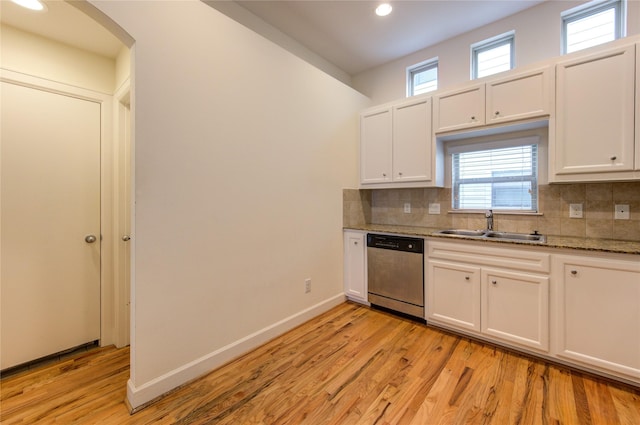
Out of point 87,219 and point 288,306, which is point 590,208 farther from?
point 87,219

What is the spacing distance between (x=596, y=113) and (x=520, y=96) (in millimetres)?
531

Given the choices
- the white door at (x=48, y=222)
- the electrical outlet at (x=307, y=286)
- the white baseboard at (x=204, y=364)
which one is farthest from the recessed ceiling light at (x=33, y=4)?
the electrical outlet at (x=307, y=286)

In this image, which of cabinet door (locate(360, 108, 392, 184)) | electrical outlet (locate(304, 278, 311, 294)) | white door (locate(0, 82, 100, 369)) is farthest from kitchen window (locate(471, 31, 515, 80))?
white door (locate(0, 82, 100, 369))

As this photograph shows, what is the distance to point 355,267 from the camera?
3.23 meters

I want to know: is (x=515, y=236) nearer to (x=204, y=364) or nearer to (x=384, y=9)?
(x=384, y=9)

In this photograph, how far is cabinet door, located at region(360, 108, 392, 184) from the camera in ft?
10.4

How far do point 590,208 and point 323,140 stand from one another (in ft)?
8.34

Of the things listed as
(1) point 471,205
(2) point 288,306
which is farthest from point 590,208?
(2) point 288,306

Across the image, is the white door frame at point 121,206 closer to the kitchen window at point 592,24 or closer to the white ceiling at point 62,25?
the white ceiling at point 62,25

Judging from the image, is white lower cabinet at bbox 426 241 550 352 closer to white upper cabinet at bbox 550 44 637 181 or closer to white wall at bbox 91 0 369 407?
white upper cabinet at bbox 550 44 637 181

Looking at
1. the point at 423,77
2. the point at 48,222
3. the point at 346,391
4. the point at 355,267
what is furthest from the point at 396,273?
the point at 48,222

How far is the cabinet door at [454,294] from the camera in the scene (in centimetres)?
235

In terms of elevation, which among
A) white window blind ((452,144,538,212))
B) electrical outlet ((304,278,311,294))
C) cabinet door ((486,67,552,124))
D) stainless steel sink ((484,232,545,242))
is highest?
cabinet door ((486,67,552,124))

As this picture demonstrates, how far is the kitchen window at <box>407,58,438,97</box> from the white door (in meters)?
3.51
